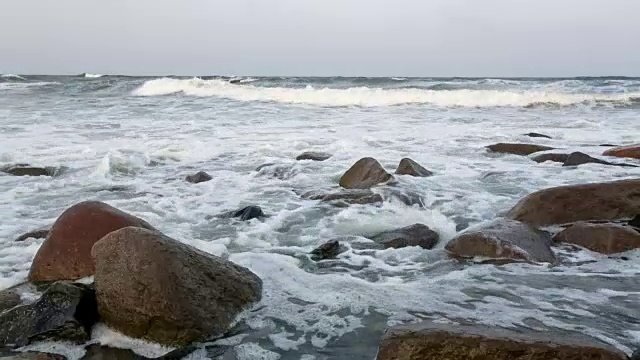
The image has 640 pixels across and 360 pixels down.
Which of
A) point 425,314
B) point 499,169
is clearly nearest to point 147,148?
point 499,169

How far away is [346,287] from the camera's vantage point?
3.51 meters

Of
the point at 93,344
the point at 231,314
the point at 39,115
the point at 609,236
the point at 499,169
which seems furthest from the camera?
the point at 39,115

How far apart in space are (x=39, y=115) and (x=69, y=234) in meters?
11.9

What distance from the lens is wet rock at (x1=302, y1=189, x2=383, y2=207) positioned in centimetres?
534

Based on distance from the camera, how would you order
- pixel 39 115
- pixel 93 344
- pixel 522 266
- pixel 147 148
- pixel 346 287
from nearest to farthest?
pixel 93 344 → pixel 346 287 → pixel 522 266 → pixel 147 148 → pixel 39 115

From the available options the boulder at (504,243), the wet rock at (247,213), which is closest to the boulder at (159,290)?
the boulder at (504,243)

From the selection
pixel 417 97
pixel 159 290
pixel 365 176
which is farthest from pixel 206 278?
pixel 417 97

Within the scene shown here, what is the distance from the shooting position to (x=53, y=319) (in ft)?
9.29

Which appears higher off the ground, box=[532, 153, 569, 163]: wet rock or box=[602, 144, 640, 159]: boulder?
box=[602, 144, 640, 159]: boulder

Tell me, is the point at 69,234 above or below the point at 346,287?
above

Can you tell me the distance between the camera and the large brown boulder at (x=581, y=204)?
14.9 ft

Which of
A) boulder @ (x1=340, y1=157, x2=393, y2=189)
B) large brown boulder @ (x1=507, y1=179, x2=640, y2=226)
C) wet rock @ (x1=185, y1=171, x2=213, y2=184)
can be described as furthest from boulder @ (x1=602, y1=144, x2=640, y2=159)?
wet rock @ (x1=185, y1=171, x2=213, y2=184)

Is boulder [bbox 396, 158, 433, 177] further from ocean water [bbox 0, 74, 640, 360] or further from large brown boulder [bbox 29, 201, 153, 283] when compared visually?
large brown boulder [bbox 29, 201, 153, 283]

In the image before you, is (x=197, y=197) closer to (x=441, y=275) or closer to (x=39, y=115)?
(x=441, y=275)
